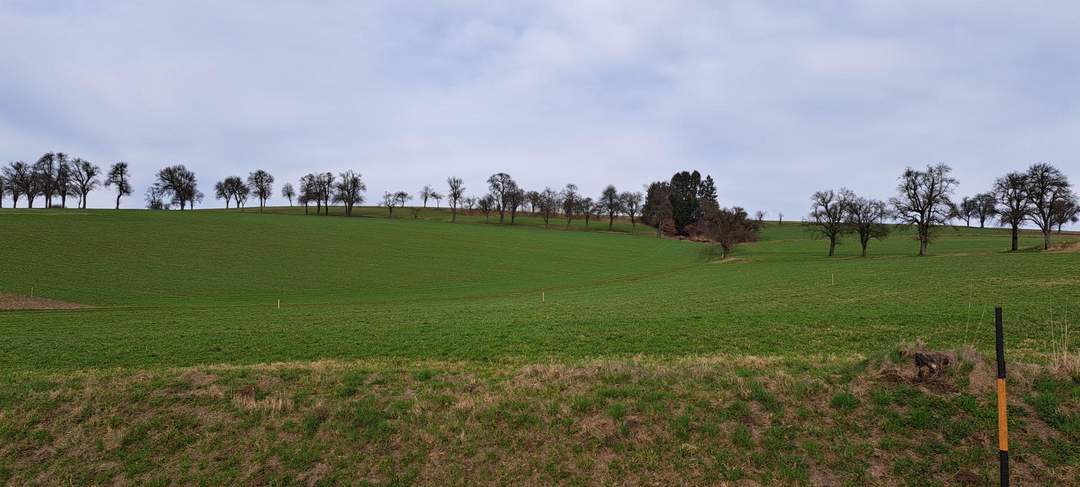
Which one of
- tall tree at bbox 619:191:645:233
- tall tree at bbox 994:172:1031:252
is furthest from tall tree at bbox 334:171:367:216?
tall tree at bbox 994:172:1031:252

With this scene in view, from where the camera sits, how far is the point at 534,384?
8.84 m

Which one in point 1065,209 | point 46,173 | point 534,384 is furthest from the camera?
point 46,173

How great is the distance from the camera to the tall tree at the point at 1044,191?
167 feet

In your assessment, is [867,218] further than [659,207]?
No

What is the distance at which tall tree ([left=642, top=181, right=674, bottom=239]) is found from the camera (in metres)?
108

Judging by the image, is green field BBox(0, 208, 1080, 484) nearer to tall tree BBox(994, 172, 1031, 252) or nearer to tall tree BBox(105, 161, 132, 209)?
tall tree BBox(994, 172, 1031, 252)

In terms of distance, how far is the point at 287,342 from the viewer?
16.9m

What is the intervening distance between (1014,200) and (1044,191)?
257 cm

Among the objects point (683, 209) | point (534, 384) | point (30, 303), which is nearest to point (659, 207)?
point (683, 209)

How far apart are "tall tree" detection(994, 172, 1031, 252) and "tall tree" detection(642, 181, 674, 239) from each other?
185ft

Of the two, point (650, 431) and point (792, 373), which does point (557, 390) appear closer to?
point (650, 431)

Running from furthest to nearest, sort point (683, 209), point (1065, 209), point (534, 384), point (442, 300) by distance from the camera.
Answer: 1. point (683, 209)
2. point (1065, 209)
3. point (442, 300)
4. point (534, 384)

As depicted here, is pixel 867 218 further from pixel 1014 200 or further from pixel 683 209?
pixel 683 209

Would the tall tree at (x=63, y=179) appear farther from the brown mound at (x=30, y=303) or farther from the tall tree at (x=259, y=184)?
the brown mound at (x=30, y=303)
